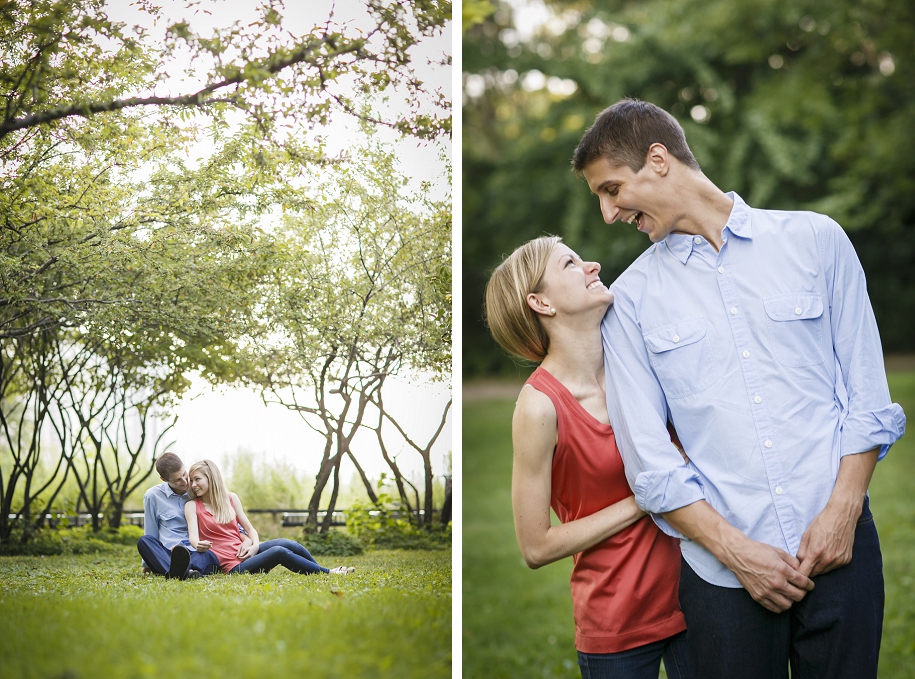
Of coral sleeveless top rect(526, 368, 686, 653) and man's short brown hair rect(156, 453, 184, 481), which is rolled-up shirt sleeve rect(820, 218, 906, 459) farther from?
man's short brown hair rect(156, 453, 184, 481)

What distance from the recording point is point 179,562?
1948 mm

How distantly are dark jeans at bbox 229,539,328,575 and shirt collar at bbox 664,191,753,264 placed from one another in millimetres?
1158

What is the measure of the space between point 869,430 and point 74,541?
74.0 inches

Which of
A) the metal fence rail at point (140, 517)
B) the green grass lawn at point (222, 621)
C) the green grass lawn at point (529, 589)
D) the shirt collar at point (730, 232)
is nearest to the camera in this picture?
the green grass lawn at point (222, 621)

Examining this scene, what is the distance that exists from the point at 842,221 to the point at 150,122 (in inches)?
361

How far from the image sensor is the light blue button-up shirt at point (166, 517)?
1.98m

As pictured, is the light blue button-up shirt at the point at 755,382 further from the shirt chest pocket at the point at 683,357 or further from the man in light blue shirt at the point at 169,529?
the man in light blue shirt at the point at 169,529

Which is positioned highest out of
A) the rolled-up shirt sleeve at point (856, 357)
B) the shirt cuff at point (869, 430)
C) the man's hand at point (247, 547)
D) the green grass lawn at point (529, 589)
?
the rolled-up shirt sleeve at point (856, 357)

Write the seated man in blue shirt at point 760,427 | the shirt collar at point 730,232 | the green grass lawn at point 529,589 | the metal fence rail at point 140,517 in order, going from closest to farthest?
the seated man in blue shirt at point 760,427, the shirt collar at point 730,232, the metal fence rail at point 140,517, the green grass lawn at point 529,589

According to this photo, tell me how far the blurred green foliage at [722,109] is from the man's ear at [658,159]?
266 inches

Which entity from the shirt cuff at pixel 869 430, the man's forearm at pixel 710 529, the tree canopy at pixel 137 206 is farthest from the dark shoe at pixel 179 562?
the shirt cuff at pixel 869 430

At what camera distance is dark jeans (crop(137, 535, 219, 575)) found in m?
1.94

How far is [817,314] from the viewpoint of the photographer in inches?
71.7

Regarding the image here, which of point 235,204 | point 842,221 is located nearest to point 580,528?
point 235,204
